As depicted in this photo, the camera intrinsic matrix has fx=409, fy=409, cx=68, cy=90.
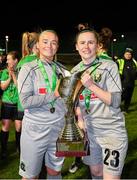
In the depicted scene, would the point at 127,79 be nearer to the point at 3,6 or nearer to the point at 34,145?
the point at 34,145

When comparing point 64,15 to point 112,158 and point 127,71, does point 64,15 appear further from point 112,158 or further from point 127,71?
point 112,158

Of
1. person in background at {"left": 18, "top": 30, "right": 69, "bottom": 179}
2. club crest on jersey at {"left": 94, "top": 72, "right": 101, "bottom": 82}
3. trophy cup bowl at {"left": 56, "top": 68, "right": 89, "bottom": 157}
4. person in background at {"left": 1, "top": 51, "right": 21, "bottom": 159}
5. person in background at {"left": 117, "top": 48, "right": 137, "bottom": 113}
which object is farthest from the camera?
person in background at {"left": 117, "top": 48, "right": 137, "bottom": 113}

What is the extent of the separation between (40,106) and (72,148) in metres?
0.61

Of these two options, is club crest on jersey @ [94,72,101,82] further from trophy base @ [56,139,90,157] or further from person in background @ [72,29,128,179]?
trophy base @ [56,139,90,157]

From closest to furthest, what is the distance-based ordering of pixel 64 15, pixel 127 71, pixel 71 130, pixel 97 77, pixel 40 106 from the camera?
1. pixel 71 130
2. pixel 97 77
3. pixel 40 106
4. pixel 127 71
5. pixel 64 15

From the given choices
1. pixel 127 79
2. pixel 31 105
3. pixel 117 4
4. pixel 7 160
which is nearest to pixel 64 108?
pixel 31 105

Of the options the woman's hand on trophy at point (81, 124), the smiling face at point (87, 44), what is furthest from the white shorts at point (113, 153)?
the smiling face at point (87, 44)

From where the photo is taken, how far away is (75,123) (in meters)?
3.66

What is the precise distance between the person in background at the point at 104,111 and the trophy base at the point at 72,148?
0.25 m

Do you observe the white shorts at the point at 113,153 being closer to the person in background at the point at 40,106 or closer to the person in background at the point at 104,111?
the person in background at the point at 104,111

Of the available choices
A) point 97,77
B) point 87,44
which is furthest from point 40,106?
point 87,44

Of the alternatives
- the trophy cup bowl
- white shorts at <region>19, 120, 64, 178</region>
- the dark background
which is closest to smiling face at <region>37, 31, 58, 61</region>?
the trophy cup bowl

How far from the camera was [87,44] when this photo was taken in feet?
12.7

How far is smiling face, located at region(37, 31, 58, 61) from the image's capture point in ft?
13.3
